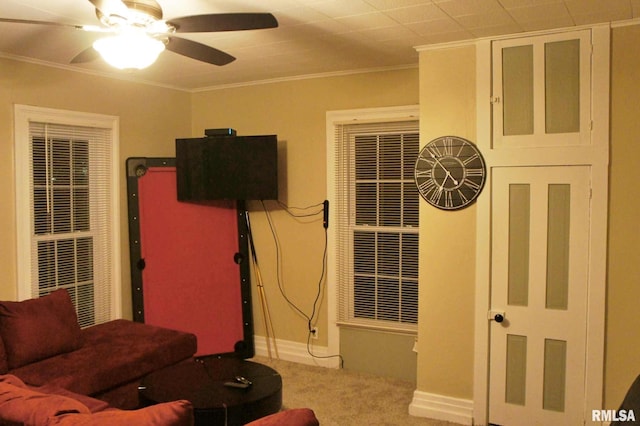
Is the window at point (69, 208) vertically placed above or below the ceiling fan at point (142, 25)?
below

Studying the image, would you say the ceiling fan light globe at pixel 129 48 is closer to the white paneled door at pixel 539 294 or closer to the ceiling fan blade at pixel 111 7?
the ceiling fan blade at pixel 111 7

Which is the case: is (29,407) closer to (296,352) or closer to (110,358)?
(110,358)

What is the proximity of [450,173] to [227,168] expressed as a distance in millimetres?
2050

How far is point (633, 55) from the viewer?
3115mm

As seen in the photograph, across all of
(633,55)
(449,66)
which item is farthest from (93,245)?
(633,55)

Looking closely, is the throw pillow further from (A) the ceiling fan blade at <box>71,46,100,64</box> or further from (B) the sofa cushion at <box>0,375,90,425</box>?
(A) the ceiling fan blade at <box>71,46,100,64</box>

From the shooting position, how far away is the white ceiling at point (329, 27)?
282 centimetres

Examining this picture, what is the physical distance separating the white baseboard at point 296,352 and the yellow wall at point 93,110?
1.26 m

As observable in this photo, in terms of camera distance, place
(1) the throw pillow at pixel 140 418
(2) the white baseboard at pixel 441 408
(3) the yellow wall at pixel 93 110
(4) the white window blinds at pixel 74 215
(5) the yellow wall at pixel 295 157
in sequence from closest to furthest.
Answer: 1. (1) the throw pillow at pixel 140 418
2. (2) the white baseboard at pixel 441 408
3. (3) the yellow wall at pixel 93 110
4. (4) the white window blinds at pixel 74 215
5. (5) the yellow wall at pixel 295 157

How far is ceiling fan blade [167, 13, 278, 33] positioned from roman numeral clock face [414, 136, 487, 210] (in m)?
1.75

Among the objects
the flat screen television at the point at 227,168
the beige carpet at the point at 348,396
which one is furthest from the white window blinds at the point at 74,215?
the beige carpet at the point at 348,396

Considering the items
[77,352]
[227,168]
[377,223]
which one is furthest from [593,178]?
[77,352]

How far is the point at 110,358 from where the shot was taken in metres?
3.58

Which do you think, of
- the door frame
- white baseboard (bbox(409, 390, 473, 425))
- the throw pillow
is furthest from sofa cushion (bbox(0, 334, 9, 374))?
the door frame
